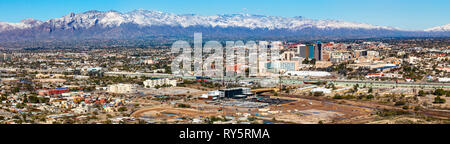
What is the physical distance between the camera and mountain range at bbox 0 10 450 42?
71375mm

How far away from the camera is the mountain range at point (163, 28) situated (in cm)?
7138

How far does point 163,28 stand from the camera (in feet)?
254

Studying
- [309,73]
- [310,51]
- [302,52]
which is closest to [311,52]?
[310,51]

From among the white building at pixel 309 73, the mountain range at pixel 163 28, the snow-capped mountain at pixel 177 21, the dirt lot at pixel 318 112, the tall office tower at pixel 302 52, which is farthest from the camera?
the snow-capped mountain at pixel 177 21

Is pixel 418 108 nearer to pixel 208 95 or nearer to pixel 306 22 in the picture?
pixel 208 95

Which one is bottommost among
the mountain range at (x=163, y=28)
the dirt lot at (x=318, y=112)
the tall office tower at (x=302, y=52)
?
the dirt lot at (x=318, y=112)

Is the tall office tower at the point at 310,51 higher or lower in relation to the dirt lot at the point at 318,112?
higher

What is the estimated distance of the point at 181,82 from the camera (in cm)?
1834

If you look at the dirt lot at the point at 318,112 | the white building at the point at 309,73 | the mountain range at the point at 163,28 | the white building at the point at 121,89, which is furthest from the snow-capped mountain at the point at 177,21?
the dirt lot at the point at 318,112

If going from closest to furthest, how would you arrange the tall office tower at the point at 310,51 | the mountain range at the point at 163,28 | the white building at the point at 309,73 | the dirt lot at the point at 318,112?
the dirt lot at the point at 318,112, the white building at the point at 309,73, the tall office tower at the point at 310,51, the mountain range at the point at 163,28

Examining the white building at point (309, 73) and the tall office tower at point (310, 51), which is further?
the tall office tower at point (310, 51)

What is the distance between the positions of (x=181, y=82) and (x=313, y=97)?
5.84m

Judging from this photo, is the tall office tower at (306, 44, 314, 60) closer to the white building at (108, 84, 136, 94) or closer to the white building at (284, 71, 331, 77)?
the white building at (284, 71, 331, 77)

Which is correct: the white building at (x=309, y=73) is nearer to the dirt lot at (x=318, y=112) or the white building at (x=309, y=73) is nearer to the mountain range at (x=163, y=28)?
the dirt lot at (x=318, y=112)
